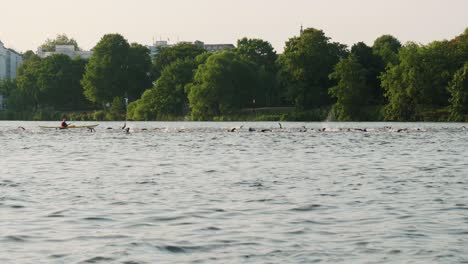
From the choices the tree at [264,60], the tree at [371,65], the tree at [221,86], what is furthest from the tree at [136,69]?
the tree at [371,65]

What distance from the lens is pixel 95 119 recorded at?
184125mm

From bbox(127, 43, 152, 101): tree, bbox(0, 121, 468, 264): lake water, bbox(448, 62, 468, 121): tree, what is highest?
bbox(127, 43, 152, 101): tree

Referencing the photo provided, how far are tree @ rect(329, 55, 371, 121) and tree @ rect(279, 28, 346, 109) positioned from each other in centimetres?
776

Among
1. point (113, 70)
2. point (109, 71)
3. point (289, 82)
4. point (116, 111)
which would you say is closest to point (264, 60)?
point (289, 82)

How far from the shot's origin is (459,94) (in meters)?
144

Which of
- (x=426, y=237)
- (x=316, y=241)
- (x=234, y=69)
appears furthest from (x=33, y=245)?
(x=234, y=69)

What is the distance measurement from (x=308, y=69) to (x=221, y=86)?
17.1 m

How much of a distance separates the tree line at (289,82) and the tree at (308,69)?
0.19m

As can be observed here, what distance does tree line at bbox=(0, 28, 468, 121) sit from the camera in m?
154

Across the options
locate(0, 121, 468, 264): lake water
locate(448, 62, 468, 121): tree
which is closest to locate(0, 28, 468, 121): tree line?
locate(448, 62, 468, 121): tree

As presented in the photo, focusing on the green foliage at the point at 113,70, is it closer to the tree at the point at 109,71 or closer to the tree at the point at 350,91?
the tree at the point at 109,71

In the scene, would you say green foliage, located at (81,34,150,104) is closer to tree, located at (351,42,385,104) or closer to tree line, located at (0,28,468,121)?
tree line, located at (0,28,468,121)

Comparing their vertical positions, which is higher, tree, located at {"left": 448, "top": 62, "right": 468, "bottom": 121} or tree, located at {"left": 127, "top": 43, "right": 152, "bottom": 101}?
tree, located at {"left": 127, "top": 43, "right": 152, "bottom": 101}

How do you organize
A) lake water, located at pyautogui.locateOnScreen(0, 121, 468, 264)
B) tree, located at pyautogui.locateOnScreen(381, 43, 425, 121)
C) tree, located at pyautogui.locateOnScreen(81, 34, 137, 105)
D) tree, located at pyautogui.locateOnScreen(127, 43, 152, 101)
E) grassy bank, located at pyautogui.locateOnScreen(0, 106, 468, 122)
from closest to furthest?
lake water, located at pyautogui.locateOnScreen(0, 121, 468, 264), tree, located at pyautogui.locateOnScreen(381, 43, 425, 121), grassy bank, located at pyautogui.locateOnScreen(0, 106, 468, 122), tree, located at pyautogui.locateOnScreen(81, 34, 137, 105), tree, located at pyautogui.locateOnScreen(127, 43, 152, 101)
